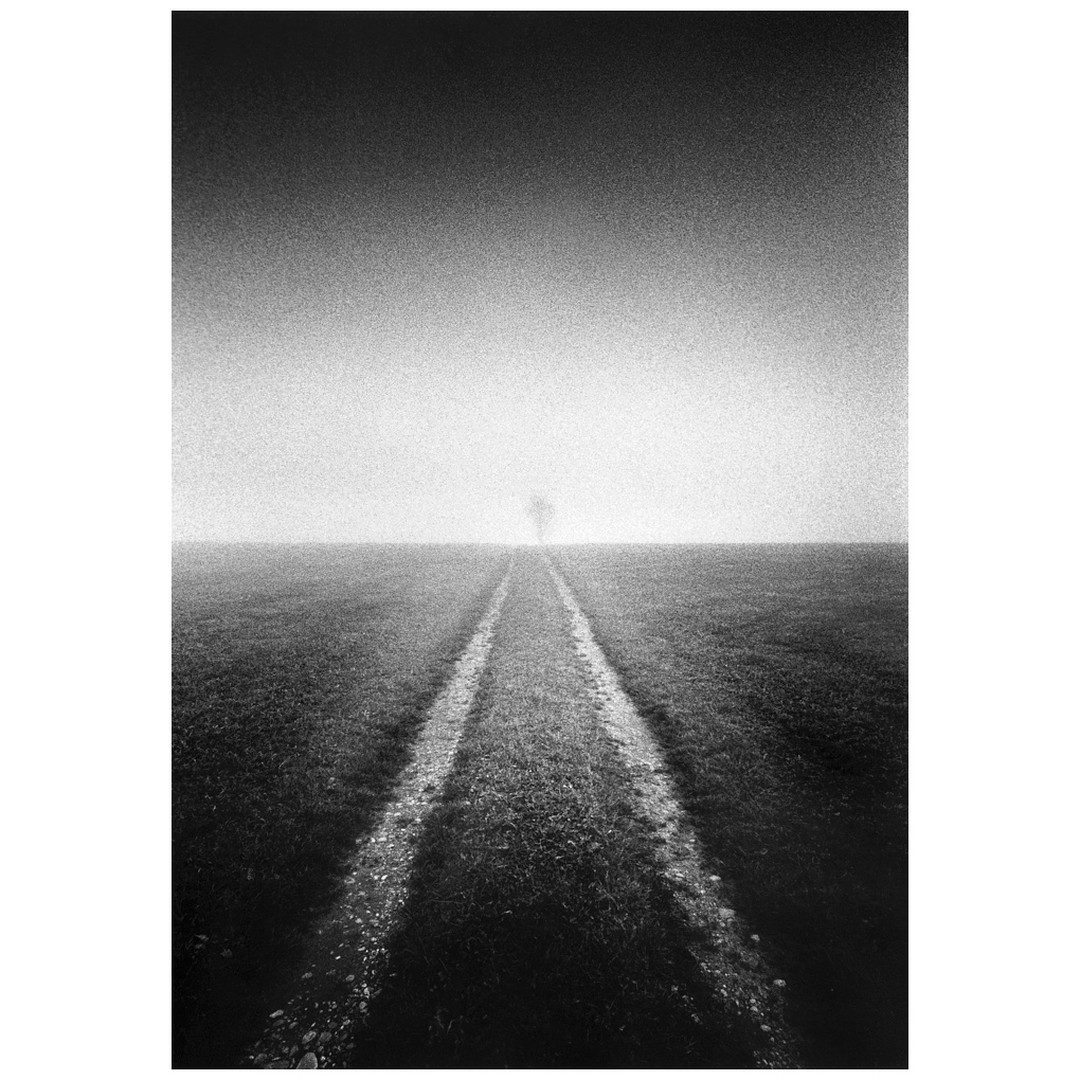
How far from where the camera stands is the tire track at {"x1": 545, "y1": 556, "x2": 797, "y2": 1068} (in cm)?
405

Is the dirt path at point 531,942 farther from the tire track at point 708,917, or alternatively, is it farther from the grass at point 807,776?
the grass at point 807,776

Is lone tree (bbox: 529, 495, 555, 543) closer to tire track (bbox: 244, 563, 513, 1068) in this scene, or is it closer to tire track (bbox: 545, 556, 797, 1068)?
tire track (bbox: 545, 556, 797, 1068)

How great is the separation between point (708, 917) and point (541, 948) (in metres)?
1.92

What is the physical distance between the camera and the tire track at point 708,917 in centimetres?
405

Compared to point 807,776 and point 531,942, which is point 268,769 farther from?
point 807,776

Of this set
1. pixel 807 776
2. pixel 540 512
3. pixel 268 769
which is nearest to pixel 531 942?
pixel 807 776

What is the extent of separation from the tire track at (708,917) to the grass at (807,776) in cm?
22

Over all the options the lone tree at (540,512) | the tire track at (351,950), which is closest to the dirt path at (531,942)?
the tire track at (351,950)

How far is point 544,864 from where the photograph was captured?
227 inches

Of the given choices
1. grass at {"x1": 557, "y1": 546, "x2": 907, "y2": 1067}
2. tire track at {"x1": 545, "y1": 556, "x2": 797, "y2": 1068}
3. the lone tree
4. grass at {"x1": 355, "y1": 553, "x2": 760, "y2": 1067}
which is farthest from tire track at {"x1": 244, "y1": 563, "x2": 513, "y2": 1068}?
the lone tree
